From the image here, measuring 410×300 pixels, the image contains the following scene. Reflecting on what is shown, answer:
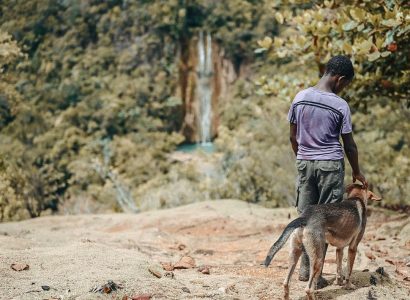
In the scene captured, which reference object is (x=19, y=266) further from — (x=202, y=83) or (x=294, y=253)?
(x=202, y=83)

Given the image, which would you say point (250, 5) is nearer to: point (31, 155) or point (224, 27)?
point (224, 27)

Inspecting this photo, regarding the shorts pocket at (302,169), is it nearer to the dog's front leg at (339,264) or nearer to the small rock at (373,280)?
the dog's front leg at (339,264)

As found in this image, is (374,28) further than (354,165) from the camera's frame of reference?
Yes

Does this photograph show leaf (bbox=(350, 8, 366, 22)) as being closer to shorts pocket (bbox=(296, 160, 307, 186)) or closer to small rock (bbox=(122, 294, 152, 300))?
shorts pocket (bbox=(296, 160, 307, 186))

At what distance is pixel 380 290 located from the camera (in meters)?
3.58

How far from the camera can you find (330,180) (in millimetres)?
3553

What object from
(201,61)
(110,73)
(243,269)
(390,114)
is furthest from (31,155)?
(243,269)

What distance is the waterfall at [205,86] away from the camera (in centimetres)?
3891

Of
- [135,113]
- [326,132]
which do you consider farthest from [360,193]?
[135,113]

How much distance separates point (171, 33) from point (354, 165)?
A: 125 ft

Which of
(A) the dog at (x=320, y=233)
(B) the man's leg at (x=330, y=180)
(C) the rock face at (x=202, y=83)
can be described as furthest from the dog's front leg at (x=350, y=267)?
(C) the rock face at (x=202, y=83)

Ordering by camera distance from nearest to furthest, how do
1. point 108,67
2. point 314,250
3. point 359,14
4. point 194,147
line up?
point 314,250
point 359,14
point 194,147
point 108,67

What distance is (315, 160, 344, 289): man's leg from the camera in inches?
139

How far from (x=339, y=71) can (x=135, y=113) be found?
33.0m
